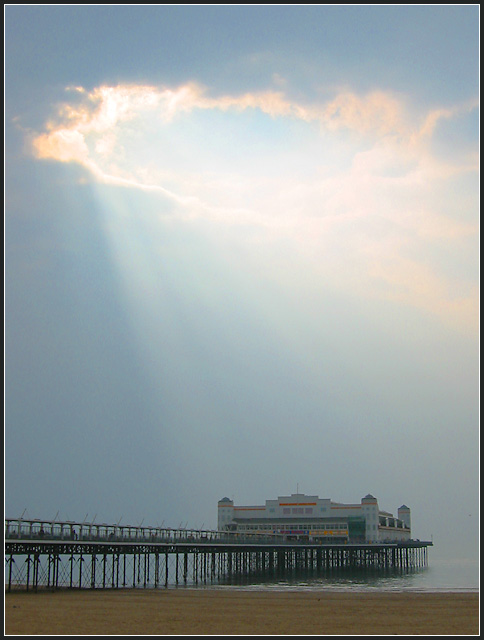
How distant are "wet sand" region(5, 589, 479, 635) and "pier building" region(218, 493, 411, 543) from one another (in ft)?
185

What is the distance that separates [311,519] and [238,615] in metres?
69.2

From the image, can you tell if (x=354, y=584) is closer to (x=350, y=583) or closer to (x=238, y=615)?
(x=350, y=583)

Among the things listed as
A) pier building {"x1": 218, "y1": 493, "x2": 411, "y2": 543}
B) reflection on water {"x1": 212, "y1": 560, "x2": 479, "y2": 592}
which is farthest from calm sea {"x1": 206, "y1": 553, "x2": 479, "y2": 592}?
pier building {"x1": 218, "y1": 493, "x2": 411, "y2": 543}

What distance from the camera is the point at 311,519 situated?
93438mm

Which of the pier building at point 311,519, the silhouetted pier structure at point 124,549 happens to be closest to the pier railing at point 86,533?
the silhouetted pier structure at point 124,549

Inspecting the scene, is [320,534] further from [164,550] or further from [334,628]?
[334,628]

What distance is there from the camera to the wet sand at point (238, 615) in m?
21.7

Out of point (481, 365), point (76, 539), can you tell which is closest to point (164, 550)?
point (76, 539)

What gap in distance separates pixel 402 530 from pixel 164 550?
185 feet

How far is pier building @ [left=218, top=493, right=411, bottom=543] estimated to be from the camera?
9156 centimetres

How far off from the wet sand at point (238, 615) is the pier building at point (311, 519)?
56.4 m

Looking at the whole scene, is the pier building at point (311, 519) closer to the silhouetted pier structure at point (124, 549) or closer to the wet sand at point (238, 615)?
the silhouetted pier structure at point (124, 549)

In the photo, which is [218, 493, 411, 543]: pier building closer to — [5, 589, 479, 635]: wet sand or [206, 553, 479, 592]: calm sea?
[206, 553, 479, 592]: calm sea

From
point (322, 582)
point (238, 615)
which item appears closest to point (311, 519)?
point (322, 582)
